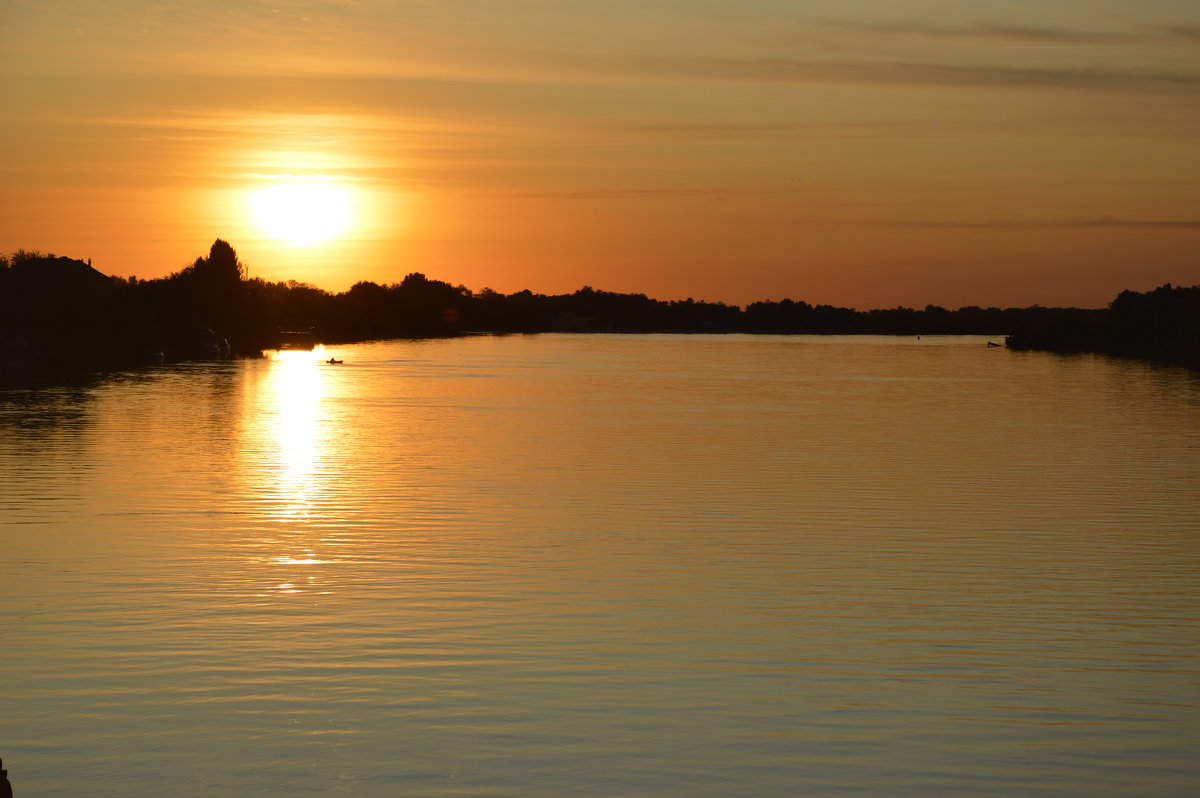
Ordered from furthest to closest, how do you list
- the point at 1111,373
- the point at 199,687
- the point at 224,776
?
the point at 1111,373
the point at 199,687
the point at 224,776

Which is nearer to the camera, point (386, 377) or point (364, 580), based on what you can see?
point (364, 580)

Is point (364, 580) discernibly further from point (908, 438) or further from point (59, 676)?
point (908, 438)

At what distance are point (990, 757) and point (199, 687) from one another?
27.5ft

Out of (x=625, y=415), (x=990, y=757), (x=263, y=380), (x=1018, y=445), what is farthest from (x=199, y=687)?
(x=263, y=380)

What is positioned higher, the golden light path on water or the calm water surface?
the calm water surface

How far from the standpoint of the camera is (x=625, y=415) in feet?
201

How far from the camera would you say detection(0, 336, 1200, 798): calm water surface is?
12.3 m

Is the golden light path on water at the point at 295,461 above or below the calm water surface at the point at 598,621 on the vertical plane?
below

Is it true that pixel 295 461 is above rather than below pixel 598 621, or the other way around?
below

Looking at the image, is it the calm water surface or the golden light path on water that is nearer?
the calm water surface

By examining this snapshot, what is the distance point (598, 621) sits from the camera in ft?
59.5

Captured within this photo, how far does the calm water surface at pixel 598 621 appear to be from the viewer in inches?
483

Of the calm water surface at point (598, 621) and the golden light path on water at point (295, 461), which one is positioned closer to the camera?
the calm water surface at point (598, 621)

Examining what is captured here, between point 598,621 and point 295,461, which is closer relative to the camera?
point 598,621
